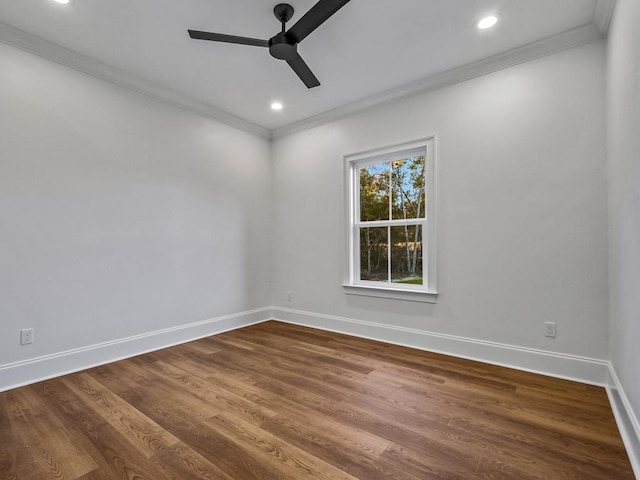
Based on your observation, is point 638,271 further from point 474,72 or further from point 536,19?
point 474,72

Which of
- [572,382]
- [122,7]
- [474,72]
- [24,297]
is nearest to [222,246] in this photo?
[24,297]

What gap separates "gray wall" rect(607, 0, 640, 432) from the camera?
1.62m

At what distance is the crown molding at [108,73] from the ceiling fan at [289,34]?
1.31 metres

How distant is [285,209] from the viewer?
4.47m

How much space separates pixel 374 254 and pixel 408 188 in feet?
2.76

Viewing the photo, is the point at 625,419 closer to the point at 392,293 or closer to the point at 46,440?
the point at 392,293

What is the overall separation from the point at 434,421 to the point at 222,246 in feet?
9.71

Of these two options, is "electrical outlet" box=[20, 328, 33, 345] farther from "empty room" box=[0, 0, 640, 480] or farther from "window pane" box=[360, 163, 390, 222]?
"window pane" box=[360, 163, 390, 222]

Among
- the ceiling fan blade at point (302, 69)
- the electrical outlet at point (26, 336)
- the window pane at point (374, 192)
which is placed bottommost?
the electrical outlet at point (26, 336)

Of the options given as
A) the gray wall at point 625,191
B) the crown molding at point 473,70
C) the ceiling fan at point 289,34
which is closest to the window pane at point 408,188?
the crown molding at point 473,70

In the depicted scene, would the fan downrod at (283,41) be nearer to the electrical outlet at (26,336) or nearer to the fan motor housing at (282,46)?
the fan motor housing at (282,46)

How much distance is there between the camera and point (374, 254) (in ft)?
12.5

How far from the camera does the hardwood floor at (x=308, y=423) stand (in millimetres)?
1538

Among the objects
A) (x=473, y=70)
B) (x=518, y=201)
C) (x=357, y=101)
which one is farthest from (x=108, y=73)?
(x=518, y=201)
